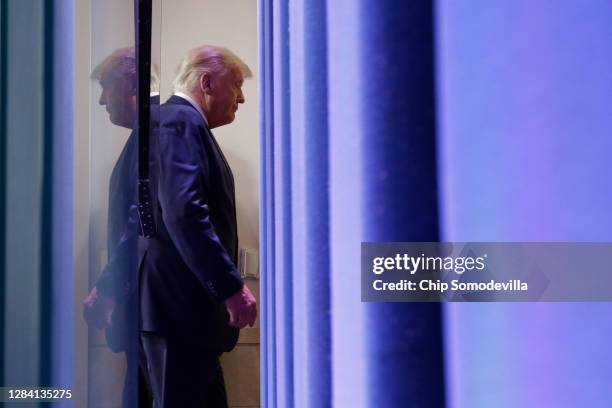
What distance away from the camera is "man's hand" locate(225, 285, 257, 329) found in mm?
1763

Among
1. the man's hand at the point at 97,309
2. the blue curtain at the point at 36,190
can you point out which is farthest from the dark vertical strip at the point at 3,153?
the man's hand at the point at 97,309

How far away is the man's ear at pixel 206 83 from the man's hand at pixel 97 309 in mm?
974

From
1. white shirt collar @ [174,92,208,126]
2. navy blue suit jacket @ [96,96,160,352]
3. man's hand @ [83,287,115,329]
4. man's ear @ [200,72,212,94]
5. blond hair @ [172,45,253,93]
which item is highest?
blond hair @ [172,45,253,93]

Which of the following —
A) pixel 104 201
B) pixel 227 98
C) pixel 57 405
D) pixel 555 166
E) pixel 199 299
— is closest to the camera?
pixel 555 166

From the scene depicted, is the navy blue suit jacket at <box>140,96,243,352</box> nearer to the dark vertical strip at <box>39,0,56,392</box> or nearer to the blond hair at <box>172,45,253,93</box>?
the blond hair at <box>172,45,253,93</box>

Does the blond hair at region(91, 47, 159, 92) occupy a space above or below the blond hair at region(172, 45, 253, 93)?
below

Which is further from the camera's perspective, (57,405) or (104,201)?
(104,201)

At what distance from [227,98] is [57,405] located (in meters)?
1.12

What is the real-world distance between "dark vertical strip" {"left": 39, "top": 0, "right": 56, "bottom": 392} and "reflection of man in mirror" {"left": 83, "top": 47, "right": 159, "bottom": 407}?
0.19 ft

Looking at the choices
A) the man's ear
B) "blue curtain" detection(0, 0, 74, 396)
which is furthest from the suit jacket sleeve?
"blue curtain" detection(0, 0, 74, 396)

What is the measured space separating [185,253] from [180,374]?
0.27m

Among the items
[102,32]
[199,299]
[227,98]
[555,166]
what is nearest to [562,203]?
[555,166]

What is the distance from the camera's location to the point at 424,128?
344 millimetres

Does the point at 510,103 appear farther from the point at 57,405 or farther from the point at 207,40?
the point at 207,40
